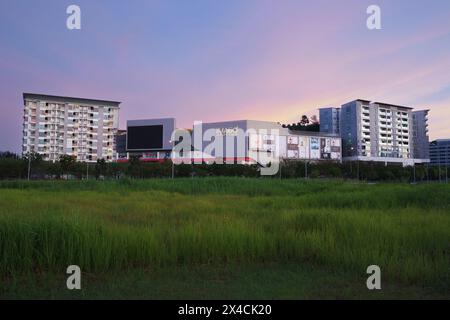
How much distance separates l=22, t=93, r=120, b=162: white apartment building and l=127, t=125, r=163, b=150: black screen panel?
1537 cm

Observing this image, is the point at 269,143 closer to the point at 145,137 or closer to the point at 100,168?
the point at 145,137

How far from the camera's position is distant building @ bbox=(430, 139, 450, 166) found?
4424 inches

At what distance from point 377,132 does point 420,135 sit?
64.8ft

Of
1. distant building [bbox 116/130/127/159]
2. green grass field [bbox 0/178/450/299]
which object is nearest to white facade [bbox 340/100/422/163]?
distant building [bbox 116/130/127/159]

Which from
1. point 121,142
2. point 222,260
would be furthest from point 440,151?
point 222,260

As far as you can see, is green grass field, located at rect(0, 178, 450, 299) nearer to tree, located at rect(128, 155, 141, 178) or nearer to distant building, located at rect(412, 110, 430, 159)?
tree, located at rect(128, 155, 141, 178)

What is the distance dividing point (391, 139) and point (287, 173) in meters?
51.5

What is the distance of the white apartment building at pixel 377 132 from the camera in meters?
96.0

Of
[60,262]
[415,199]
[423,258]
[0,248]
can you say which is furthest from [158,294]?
[415,199]

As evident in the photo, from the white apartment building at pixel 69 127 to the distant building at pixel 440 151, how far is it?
9241 cm

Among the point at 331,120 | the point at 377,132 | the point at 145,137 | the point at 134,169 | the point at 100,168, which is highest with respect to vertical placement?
the point at 331,120

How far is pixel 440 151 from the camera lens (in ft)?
375

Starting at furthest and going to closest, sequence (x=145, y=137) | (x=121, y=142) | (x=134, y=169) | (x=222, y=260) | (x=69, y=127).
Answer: (x=121, y=142)
(x=69, y=127)
(x=145, y=137)
(x=134, y=169)
(x=222, y=260)

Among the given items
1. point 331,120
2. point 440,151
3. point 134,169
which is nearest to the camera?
point 134,169
